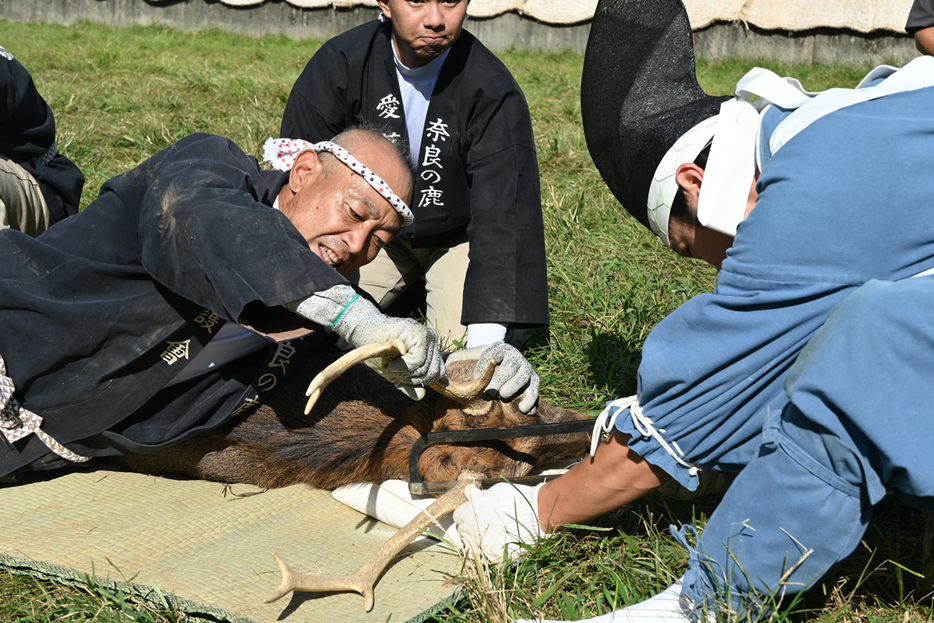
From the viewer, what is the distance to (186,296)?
221 centimetres

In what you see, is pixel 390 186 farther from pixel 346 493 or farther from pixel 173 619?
pixel 173 619

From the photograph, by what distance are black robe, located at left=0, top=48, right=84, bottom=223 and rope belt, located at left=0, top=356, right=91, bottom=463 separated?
1527mm

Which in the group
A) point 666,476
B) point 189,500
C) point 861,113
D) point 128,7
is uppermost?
point 128,7

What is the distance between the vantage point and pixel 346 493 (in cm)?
262

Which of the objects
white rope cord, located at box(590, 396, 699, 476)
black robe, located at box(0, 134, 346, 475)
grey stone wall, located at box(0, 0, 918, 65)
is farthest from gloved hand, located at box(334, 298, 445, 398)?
grey stone wall, located at box(0, 0, 918, 65)

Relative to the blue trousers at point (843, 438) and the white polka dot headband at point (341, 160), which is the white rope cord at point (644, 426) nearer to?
the blue trousers at point (843, 438)

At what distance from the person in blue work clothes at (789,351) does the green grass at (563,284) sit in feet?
0.62

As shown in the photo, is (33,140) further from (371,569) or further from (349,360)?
(371,569)

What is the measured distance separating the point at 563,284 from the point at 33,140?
262 cm

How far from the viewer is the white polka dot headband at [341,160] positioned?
8.61ft

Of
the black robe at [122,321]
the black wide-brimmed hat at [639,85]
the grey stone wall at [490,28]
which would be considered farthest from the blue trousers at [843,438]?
the grey stone wall at [490,28]

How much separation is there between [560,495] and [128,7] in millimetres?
12559

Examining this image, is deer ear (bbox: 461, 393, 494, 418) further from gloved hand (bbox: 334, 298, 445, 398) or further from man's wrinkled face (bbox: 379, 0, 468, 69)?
man's wrinkled face (bbox: 379, 0, 468, 69)

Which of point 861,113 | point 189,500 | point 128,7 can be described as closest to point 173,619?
point 189,500
